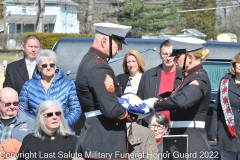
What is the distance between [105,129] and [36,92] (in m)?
1.67

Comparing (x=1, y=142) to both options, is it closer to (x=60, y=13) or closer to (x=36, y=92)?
(x=36, y=92)

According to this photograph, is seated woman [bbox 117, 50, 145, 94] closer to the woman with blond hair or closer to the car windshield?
the car windshield

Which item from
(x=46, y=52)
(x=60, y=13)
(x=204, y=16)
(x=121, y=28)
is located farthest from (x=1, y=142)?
(x=60, y=13)

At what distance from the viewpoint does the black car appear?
789 cm

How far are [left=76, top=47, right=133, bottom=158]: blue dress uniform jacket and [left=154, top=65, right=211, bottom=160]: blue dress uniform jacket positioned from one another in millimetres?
458

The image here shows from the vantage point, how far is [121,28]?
4.51 metres

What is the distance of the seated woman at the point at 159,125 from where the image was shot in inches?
230

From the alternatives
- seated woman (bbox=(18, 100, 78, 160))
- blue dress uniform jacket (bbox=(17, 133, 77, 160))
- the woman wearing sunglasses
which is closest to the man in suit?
the woman wearing sunglasses

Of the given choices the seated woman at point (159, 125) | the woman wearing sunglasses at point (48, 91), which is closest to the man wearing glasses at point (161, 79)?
the seated woman at point (159, 125)

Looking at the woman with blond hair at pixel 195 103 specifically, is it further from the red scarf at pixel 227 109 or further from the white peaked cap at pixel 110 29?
the red scarf at pixel 227 109

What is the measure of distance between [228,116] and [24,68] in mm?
2438

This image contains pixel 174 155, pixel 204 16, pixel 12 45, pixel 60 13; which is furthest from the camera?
pixel 60 13

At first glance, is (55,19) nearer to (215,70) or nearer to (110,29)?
(215,70)

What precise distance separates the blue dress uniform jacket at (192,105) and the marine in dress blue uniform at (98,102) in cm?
40
